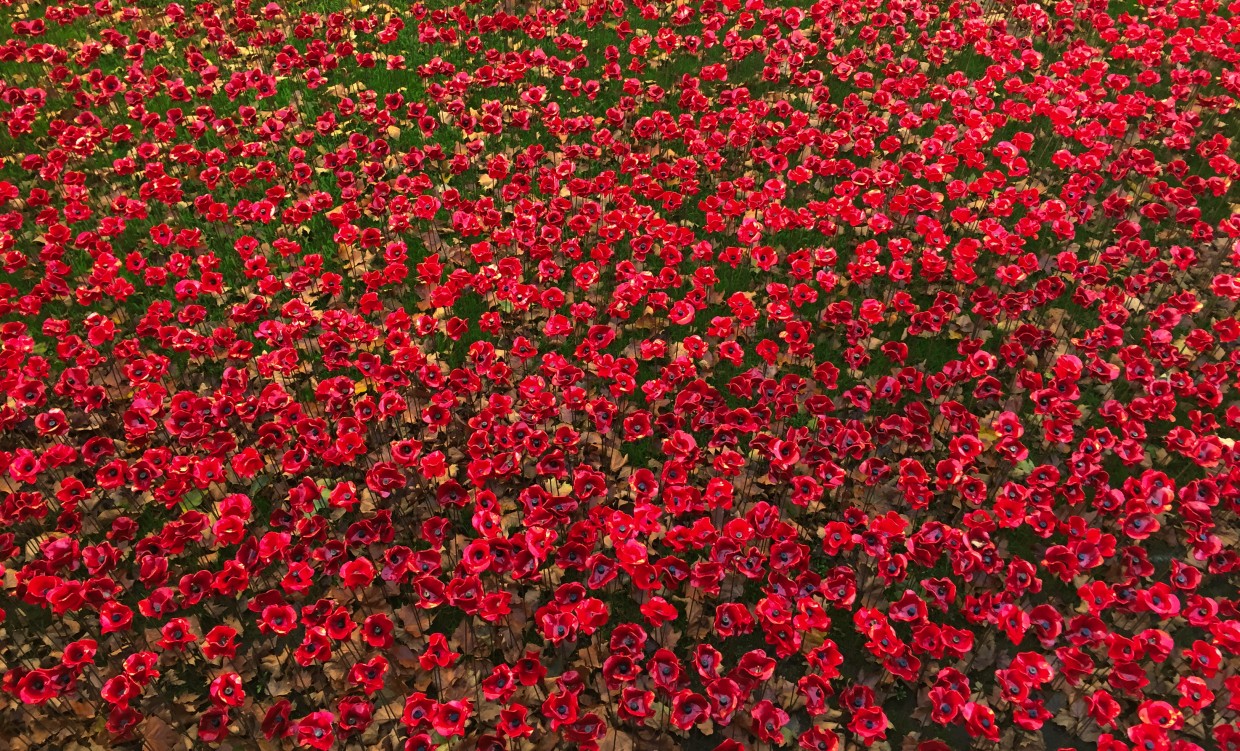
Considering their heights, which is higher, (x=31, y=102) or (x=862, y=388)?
(x=31, y=102)

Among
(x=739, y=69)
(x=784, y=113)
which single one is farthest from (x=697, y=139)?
(x=739, y=69)

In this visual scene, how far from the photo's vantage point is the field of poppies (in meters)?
3.84

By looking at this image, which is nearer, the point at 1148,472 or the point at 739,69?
the point at 1148,472

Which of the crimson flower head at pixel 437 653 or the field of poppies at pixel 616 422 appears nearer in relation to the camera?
the crimson flower head at pixel 437 653

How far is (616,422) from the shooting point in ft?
17.6

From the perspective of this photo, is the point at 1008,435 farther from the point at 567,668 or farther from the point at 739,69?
the point at 739,69

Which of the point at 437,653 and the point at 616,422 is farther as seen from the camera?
the point at 616,422

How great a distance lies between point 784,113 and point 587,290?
272 cm

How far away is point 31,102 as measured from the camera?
732 centimetres

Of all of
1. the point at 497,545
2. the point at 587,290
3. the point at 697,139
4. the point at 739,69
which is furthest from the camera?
the point at 739,69

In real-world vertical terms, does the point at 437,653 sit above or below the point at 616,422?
above

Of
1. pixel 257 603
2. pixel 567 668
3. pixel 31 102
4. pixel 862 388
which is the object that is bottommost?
pixel 567 668

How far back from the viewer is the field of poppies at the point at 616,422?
12.6 feet

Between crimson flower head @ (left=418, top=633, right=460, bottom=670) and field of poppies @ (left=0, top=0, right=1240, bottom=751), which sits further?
field of poppies @ (left=0, top=0, right=1240, bottom=751)
